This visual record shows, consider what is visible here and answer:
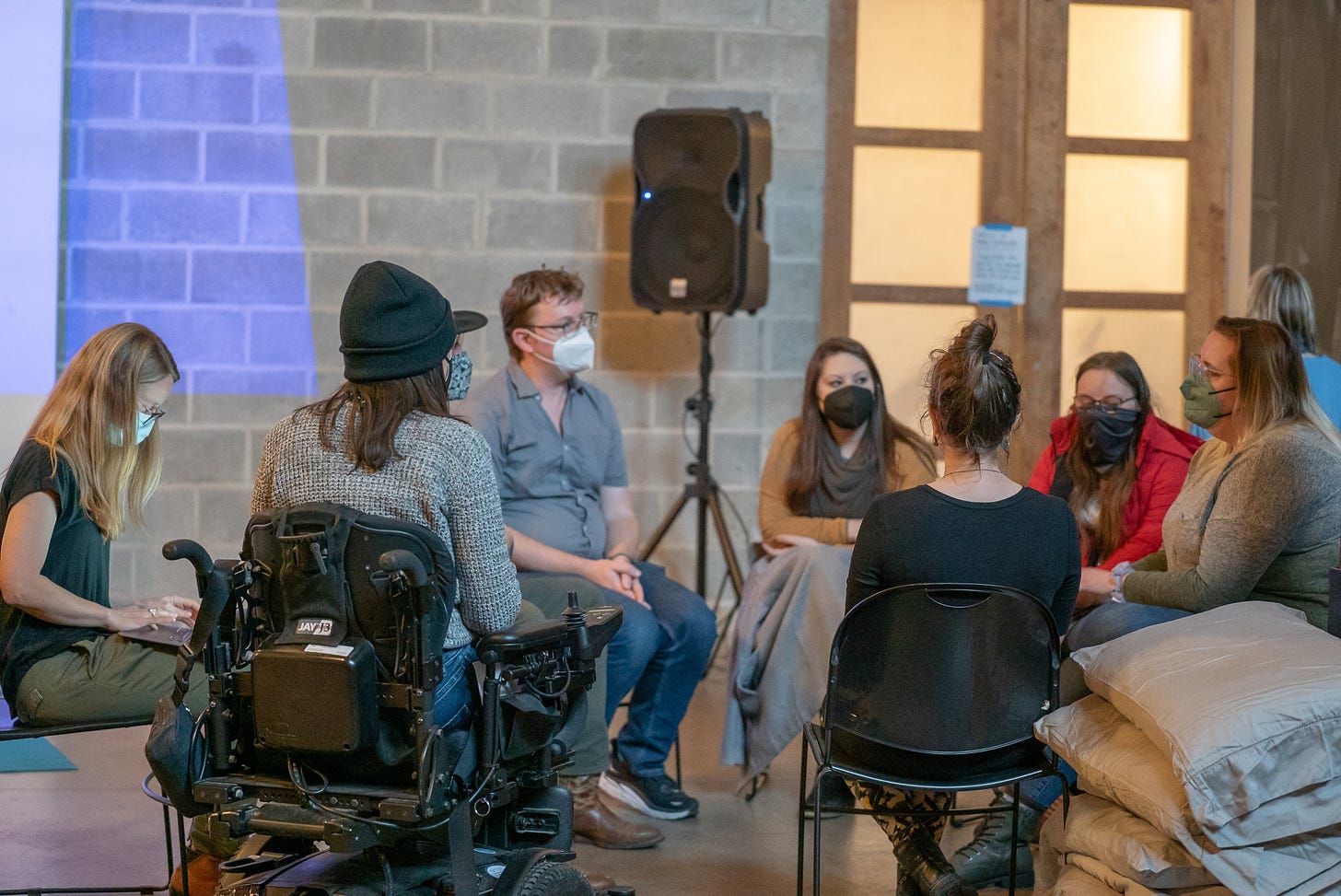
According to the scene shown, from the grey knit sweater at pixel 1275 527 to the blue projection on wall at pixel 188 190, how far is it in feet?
11.0

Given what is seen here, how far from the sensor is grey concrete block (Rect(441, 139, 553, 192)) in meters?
4.85

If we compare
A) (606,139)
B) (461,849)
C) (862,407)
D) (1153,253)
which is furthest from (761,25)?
(461,849)

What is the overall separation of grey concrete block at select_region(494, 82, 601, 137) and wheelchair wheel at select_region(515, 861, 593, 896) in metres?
3.35

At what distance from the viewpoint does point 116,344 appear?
97.7 inches

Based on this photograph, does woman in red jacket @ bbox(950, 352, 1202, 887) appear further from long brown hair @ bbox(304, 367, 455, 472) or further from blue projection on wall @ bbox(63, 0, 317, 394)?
blue projection on wall @ bbox(63, 0, 317, 394)

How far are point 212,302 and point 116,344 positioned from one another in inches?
94.1

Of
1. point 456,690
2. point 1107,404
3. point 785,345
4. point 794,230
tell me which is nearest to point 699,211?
point 794,230

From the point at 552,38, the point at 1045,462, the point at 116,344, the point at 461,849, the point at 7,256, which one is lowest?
the point at 461,849

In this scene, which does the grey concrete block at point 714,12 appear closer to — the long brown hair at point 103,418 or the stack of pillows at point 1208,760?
the long brown hair at point 103,418

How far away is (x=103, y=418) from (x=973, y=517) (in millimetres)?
1554

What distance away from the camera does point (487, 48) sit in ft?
15.9

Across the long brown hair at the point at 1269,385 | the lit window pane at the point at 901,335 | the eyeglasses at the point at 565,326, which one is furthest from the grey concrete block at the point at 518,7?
the long brown hair at the point at 1269,385

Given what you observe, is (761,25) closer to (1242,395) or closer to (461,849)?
(1242,395)

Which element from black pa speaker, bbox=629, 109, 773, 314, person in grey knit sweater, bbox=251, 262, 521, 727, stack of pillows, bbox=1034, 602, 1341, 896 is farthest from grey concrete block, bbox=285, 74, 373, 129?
stack of pillows, bbox=1034, 602, 1341, 896
